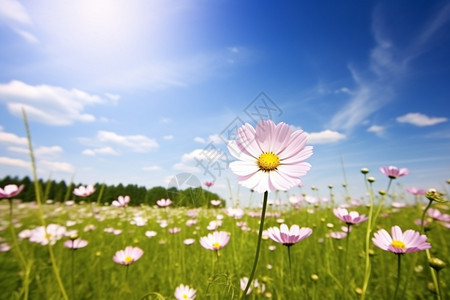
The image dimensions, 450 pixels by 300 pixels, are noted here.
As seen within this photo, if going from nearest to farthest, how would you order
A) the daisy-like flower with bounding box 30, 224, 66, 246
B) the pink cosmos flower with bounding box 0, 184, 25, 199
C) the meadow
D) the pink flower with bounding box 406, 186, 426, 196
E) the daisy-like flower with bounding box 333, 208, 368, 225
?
1. the pink cosmos flower with bounding box 0, 184, 25, 199
2. the daisy-like flower with bounding box 333, 208, 368, 225
3. the meadow
4. the daisy-like flower with bounding box 30, 224, 66, 246
5. the pink flower with bounding box 406, 186, 426, 196

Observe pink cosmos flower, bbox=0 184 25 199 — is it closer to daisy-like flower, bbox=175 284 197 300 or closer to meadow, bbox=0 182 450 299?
meadow, bbox=0 182 450 299

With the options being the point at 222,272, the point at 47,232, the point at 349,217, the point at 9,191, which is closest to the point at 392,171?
the point at 349,217

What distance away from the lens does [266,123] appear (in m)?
0.79

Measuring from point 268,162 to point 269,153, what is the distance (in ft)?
0.18

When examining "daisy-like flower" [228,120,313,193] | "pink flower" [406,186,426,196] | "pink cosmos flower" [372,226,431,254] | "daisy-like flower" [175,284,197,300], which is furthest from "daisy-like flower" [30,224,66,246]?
"pink flower" [406,186,426,196]

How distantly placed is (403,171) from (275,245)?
1396mm

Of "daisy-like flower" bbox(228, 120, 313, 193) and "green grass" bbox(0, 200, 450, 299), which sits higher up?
"daisy-like flower" bbox(228, 120, 313, 193)

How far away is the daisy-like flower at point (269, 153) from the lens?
696mm

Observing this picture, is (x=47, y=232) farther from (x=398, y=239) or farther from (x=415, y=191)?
(x=415, y=191)

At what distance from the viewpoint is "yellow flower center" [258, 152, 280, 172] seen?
0.76m

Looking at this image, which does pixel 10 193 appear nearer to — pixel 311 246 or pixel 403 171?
pixel 403 171

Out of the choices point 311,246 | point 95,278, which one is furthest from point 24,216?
point 311,246

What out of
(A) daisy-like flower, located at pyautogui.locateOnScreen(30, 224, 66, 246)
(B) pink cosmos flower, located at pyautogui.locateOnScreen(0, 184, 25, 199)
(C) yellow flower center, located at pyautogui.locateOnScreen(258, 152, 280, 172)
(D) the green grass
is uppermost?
(C) yellow flower center, located at pyautogui.locateOnScreen(258, 152, 280, 172)

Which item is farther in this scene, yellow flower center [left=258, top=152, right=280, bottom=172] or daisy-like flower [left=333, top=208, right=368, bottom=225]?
daisy-like flower [left=333, top=208, right=368, bottom=225]
